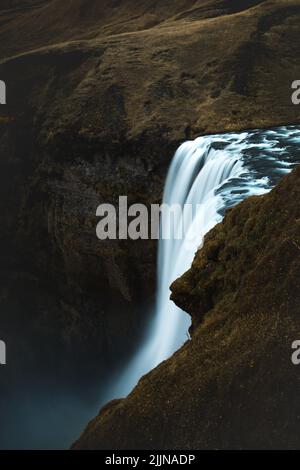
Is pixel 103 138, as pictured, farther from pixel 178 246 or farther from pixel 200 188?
pixel 178 246

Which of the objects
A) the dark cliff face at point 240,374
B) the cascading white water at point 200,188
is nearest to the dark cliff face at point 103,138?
the cascading white water at point 200,188

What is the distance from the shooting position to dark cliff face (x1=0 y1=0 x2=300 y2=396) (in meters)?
32.1

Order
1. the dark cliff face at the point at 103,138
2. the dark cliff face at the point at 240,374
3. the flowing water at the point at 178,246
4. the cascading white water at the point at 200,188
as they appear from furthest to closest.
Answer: the dark cliff face at the point at 103,138 < the flowing water at the point at 178,246 < the cascading white water at the point at 200,188 < the dark cliff face at the point at 240,374

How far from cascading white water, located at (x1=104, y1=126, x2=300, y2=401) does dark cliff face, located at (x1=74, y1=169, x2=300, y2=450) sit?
6781 mm

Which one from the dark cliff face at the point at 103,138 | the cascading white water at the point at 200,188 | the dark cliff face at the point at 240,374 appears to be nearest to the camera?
the dark cliff face at the point at 240,374

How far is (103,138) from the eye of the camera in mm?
33406

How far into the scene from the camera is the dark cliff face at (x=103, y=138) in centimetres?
3206

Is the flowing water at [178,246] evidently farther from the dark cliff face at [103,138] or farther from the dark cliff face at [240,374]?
the dark cliff face at [240,374]

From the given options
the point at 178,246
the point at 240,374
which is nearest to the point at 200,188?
the point at 178,246

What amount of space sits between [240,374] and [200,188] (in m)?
15.1

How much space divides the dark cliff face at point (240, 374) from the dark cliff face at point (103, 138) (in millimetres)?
17986

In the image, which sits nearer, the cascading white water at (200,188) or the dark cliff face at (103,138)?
the cascading white water at (200,188)

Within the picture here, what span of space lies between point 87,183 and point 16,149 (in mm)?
9069
